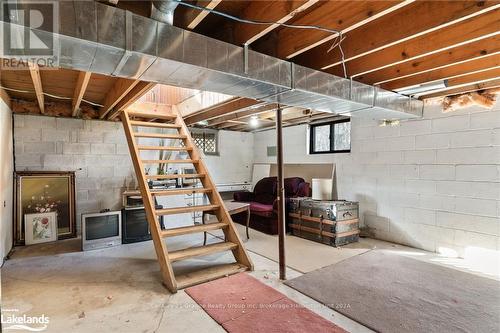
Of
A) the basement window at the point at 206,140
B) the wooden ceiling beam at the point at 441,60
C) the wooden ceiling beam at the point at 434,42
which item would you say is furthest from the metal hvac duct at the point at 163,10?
the basement window at the point at 206,140

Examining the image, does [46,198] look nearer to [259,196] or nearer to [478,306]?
[259,196]

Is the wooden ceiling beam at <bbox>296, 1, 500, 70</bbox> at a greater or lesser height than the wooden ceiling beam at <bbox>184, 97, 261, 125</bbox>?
greater

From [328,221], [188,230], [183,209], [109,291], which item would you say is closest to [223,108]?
[183,209]

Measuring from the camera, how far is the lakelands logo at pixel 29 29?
50.1 inches

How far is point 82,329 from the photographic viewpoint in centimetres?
205

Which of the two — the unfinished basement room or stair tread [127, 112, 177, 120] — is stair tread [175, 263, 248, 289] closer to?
the unfinished basement room

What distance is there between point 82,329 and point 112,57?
2.03m

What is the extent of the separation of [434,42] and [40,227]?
564cm

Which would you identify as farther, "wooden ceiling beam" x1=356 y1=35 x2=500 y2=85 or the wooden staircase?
the wooden staircase

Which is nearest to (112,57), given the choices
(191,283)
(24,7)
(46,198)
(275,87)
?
(24,7)

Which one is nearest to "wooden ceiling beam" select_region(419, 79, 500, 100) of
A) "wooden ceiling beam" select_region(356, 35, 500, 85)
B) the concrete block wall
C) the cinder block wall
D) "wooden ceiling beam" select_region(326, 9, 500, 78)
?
"wooden ceiling beam" select_region(356, 35, 500, 85)

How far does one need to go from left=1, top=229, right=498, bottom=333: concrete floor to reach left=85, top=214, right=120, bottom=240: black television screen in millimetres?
250

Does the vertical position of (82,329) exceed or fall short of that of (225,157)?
it falls short

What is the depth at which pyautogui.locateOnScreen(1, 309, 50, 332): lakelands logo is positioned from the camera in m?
2.07
